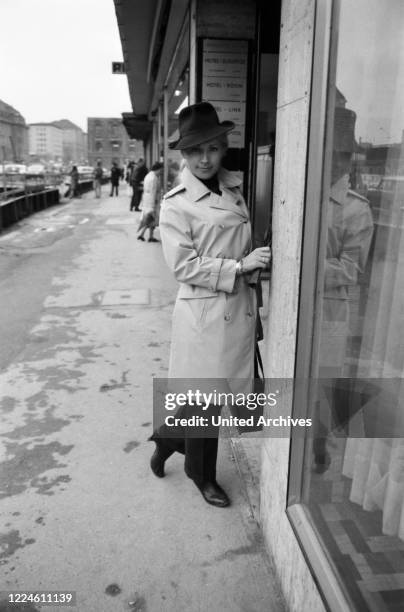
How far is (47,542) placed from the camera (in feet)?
8.75

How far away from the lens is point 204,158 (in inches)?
106

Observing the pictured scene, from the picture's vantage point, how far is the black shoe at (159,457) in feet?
10.3

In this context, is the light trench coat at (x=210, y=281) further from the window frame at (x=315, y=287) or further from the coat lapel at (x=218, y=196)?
the window frame at (x=315, y=287)

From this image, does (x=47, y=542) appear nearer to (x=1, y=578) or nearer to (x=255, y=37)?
(x=1, y=578)

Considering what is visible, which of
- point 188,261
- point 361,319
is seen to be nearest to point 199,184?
point 188,261

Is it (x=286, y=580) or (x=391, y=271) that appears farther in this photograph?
(x=286, y=580)

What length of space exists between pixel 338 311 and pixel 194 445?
4.14 ft

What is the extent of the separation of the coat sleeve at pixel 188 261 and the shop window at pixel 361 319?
57 centimetres

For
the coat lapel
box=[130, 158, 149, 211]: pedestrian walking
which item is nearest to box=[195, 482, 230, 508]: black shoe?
the coat lapel

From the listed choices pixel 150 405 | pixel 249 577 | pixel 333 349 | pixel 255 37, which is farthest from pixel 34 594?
pixel 255 37

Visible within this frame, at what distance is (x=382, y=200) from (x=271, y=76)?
3136 millimetres

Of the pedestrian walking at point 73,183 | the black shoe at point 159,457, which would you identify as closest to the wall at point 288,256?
the black shoe at point 159,457

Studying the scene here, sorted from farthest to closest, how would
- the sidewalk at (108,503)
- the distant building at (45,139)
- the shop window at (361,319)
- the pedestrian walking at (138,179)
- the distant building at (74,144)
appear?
the distant building at (45,139)
the distant building at (74,144)
the pedestrian walking at (138,179)
the sidewalk at (108,503)
the shop window at (361,319)

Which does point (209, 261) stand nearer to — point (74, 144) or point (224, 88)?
point (224, 88)
